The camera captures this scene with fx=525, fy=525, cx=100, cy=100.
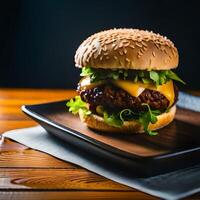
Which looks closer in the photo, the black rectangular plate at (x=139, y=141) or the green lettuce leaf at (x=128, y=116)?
the black rectangular plate at (x=139, y=141)

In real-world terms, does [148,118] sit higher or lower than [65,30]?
lower

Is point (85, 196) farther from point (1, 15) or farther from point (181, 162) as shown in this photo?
point (1, 15)

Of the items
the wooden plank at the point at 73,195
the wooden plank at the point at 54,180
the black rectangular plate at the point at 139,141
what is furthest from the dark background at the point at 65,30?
the wooden plank at the point at 73,195

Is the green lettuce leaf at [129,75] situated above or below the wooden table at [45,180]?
above

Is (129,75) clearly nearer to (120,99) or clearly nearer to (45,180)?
(120,99)

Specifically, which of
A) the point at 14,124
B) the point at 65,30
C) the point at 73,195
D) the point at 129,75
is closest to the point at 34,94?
the point at 14,124

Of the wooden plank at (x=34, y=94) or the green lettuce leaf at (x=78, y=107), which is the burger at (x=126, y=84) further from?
the wooden plank at (x=34, y=94)

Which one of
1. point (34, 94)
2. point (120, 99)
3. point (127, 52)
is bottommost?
point (34, 94)
